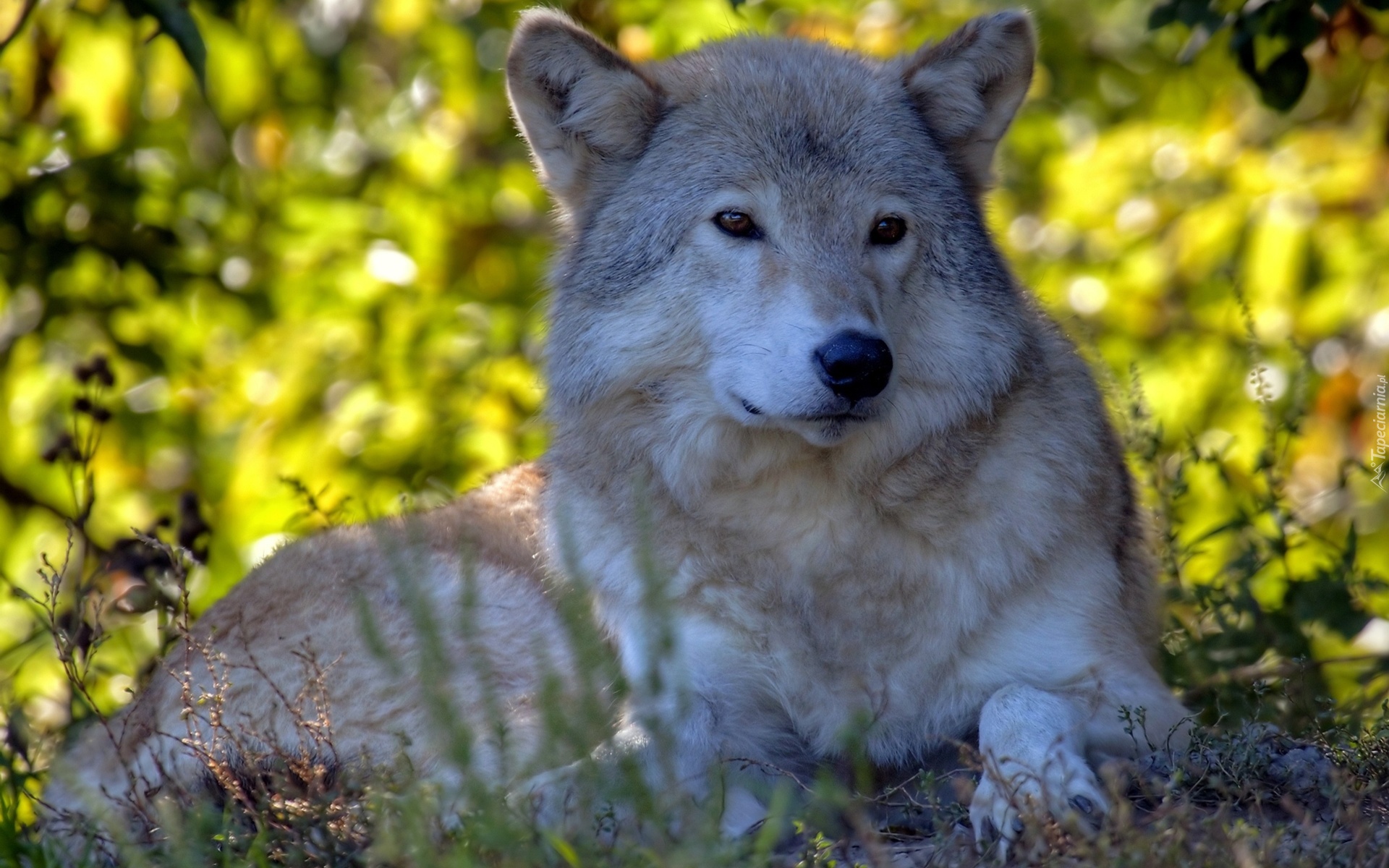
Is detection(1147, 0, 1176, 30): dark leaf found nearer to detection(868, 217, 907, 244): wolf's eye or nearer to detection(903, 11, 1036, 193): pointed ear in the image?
detection(903, 11, 1036, 193): pointed ear

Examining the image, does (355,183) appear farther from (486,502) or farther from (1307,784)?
(1307,784)

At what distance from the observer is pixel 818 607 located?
3539mm

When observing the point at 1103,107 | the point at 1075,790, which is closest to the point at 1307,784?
the point at 1075,790

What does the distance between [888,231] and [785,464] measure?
2.21ft

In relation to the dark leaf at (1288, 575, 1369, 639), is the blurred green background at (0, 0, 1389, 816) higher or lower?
higher

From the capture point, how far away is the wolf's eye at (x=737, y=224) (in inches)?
142

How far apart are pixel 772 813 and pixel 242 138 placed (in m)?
5.96

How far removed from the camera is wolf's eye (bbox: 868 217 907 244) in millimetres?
3623

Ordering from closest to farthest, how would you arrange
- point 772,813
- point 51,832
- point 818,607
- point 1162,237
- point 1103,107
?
1. point 772,813
2. point 51,832
3. point 818,607
4. point 1162,237
5. point 1103,107

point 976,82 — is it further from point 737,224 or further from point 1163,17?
point 737,224

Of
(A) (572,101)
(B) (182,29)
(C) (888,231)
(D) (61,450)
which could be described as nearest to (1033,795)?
(C) (888,231)

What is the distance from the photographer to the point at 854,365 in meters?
3.20

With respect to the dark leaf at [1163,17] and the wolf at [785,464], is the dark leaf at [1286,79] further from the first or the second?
the wolf at [785,464]

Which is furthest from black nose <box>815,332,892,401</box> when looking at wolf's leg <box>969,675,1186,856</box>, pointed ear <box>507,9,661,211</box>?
pointed ear <box>507,9,661,211</box>
